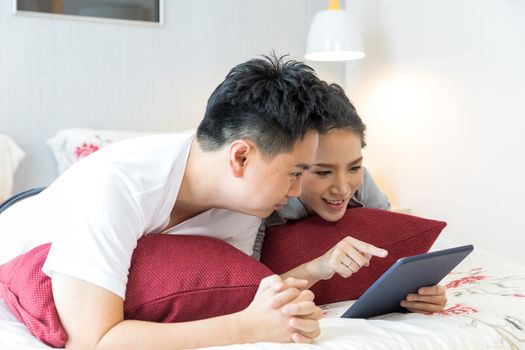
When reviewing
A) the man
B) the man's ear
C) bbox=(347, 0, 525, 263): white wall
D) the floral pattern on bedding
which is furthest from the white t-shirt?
bbox=(347, 0, 525, 263): white wall

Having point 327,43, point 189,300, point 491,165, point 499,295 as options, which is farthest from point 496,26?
point 189,300

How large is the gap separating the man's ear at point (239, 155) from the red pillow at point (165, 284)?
15 centimetres

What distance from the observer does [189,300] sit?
112 centimetres

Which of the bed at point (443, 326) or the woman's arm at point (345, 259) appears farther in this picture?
the woman's arm at point (345, 259)

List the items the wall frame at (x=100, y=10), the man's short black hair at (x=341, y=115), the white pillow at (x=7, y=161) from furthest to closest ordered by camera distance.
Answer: the wall frame at (x=100, y=10)
the white pillow at (x=7, y=161)
the man's short black hair at (x=341, y=115)

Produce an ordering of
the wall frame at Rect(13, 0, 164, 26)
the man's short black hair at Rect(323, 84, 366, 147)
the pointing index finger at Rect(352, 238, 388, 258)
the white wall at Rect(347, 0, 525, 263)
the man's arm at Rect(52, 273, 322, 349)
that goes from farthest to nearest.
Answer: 1. the wall frame at Rect(13, 0, 164, 26)
2. the white wall at Rect(347, 0, 525, 263)
3. the man's short black hair at Rect(323, 84, 366, 147)
4. the pointing index finger at Rect(352, 238, 388, 258)
5. the man's arm at Rect(52, 273, 322, 349)

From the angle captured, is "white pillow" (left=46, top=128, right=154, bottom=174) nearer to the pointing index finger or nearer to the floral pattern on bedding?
the floral pattern on bedding

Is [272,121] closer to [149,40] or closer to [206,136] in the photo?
[206,136]

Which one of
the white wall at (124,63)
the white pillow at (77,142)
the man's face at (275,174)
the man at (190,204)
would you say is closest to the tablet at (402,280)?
the man at (190,204)

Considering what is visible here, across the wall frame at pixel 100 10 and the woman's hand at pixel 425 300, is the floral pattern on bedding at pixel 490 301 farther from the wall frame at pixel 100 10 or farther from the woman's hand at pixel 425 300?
the wall frame at pixel 100 10

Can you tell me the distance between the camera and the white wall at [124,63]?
3.11 meters

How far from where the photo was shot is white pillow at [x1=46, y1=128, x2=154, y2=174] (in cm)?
293

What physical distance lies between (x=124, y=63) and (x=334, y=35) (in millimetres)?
1024

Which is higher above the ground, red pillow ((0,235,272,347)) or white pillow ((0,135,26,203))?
red pillow ((0,235,272,347))
